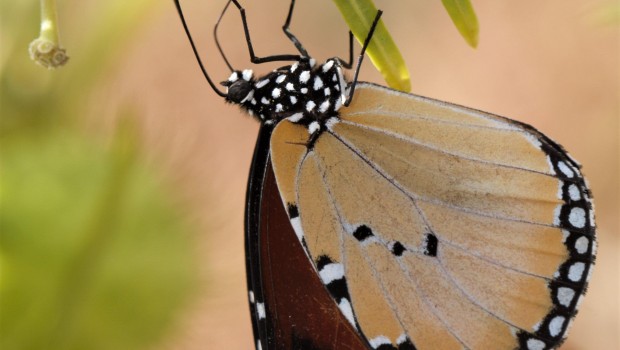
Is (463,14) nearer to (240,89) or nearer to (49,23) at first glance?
(240,89)

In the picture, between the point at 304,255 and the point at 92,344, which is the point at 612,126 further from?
the point at 92,344

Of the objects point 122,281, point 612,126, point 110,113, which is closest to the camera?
point 122,281

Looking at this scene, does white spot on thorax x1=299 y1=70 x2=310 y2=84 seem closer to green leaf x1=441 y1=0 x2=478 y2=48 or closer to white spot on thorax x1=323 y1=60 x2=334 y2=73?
white spot on thorax x1=323 y1=60 x2=334 y2=73

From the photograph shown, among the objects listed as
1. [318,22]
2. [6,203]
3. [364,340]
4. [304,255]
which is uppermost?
[318,22]

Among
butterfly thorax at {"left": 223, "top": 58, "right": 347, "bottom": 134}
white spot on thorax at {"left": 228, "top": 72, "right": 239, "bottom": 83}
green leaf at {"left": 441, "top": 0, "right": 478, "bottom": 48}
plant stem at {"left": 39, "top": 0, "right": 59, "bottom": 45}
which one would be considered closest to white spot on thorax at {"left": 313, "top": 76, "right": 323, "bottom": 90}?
butterfly thorax at {"left": 223, "top": 58, "right": 347, "bottom": 134}

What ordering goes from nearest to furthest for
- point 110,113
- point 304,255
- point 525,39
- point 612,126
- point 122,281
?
point 304,255, point 122,281, point 110,113, point 612,126, point 525,39

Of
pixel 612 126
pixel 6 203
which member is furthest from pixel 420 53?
pixel 6 203

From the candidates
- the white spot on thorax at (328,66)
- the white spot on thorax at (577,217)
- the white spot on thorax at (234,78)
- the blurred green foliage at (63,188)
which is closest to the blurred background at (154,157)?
the blurred green foliage at (63,188)
